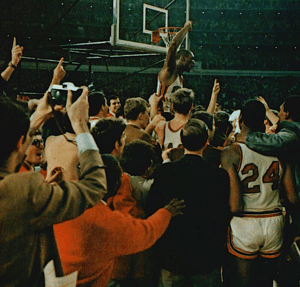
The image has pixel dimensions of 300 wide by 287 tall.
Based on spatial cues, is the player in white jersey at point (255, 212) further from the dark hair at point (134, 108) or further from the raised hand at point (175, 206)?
the dark hair at point (134, 108)

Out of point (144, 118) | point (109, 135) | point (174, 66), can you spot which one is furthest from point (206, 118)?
point (174, 66)

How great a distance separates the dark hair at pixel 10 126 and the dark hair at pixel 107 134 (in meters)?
0.77

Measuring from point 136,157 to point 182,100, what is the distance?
3.04ft

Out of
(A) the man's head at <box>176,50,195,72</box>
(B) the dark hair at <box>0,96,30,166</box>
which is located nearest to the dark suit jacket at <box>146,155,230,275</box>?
(B) the dark hair at <box>0,96,30,166</box>

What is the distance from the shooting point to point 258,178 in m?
2.13

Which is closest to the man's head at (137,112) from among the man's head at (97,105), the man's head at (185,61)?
the man's head at (97,105)

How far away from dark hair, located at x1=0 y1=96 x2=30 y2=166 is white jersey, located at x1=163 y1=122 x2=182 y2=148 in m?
1.78

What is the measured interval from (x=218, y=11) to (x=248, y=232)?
15.3 meters

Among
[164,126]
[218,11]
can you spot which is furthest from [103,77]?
[164,126]

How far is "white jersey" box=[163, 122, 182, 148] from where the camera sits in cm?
277

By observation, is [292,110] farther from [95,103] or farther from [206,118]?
[95,103]

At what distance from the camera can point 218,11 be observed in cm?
1529

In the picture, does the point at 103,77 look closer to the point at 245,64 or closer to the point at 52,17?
the point at 52,17

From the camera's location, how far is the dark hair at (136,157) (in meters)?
2.00
